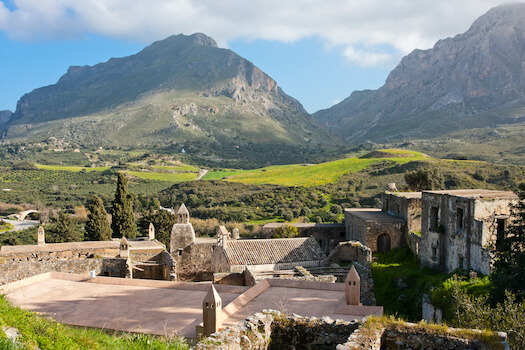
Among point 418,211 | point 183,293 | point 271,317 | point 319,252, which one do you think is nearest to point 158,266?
point 319,252

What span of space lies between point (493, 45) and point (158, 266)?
152486mm

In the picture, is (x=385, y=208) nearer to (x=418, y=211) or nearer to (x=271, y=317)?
(x=418, y=211)

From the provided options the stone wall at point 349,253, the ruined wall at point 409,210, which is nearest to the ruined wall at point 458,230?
the stone wall at point 349,253

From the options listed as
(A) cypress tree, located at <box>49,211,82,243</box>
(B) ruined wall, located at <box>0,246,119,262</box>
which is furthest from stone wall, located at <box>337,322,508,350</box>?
(A) cypress tree, located at <box>49,211,82,243</box>

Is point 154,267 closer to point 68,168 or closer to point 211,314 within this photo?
point 211,314

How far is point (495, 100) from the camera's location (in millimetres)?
133875

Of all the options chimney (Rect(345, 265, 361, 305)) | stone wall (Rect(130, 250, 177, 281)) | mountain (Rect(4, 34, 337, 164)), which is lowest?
stone wall (Rect(130, 250, 177, 281))

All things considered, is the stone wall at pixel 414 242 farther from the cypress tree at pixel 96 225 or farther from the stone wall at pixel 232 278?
the cypress tree at pixel 96 225

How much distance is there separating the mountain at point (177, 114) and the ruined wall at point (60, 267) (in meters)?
93.3

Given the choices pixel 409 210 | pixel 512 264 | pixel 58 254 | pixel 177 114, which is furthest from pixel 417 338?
pixel 177 114

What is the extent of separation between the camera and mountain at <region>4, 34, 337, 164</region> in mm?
125062

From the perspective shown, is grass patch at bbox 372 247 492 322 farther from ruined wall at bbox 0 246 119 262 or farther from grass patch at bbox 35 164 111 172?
grass patch at bbox 35 164 111 172

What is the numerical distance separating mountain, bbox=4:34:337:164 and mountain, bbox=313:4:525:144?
29.9 meters

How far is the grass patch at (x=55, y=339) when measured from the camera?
6559 mm
